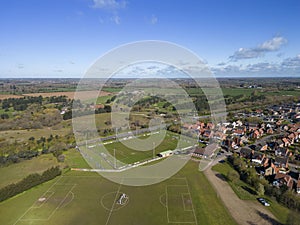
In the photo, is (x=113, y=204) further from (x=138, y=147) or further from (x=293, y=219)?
(x=138, y=147)

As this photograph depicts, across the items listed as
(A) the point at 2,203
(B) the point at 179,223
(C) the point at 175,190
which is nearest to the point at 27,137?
(A) the point at 2,203

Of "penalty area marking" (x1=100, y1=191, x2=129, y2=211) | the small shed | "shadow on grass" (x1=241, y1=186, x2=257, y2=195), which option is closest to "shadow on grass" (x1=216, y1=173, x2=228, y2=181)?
"shadow on grass" (x1=241, y1=186, x2=257, y2=195)

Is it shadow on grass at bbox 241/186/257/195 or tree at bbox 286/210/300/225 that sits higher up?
tree at bbox 286/210/300/225

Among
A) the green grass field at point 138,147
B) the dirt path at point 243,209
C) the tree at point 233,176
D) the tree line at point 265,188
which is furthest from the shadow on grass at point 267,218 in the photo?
the green grass field at point 138,147

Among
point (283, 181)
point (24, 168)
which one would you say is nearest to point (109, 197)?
point (24, 168)

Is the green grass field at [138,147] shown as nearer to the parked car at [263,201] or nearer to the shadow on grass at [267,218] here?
the parked car at [263,201]

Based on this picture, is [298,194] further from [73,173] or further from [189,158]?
[73,173]

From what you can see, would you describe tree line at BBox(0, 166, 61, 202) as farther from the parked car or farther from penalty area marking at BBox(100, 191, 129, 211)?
the parked car
